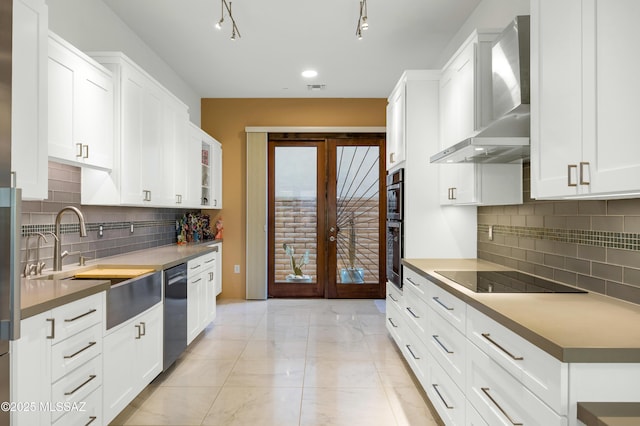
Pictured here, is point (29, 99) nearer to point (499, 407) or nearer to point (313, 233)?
point (499, 407)

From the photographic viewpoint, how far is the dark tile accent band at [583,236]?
1.66 metres

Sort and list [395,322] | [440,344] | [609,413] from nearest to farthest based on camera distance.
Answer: [609,413] → [440,344] → [395,322]

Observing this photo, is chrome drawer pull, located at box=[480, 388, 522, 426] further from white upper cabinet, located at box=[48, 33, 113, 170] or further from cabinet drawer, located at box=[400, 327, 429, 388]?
white upper cabinet, located at box=[48, 33, 113, 170]

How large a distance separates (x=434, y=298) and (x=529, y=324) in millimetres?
1059

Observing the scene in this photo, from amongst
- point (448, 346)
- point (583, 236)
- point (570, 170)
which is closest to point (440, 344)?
point (448, 346)

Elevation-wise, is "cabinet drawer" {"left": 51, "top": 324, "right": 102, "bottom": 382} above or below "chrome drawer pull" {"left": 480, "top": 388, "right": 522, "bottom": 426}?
above

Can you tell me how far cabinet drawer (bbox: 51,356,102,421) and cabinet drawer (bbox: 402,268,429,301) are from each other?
1.93 m

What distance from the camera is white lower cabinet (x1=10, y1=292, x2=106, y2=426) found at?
4.74 ft

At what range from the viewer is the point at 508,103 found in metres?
2.08

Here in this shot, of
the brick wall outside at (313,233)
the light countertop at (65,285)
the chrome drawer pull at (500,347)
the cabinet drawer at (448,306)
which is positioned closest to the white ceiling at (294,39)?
the brick wall outside at (313,233)

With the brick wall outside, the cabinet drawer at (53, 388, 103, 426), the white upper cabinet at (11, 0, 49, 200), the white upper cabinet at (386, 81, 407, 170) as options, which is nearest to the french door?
the brick wall outside

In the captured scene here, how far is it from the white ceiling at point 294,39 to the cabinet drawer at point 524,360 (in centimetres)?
264

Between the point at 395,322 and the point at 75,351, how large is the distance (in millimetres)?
2540

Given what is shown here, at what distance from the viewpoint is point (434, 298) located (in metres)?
2.32
